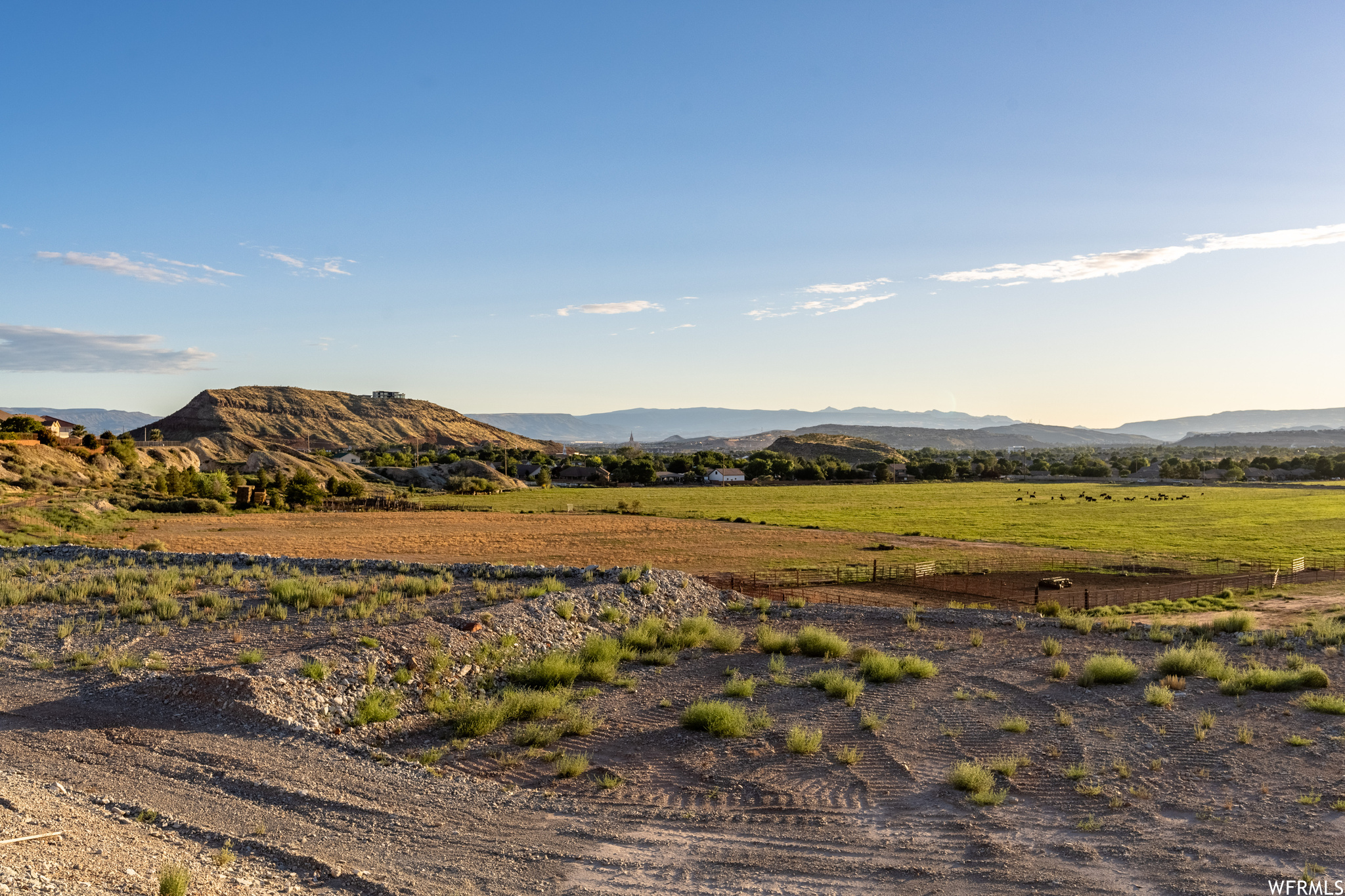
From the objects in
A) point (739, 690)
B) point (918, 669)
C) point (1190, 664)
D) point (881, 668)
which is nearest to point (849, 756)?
point (739, 690)

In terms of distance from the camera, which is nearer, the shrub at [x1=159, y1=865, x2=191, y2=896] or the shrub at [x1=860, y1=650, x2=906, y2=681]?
the shrub at [x1=159, y1=865, x2=191, y2=896]

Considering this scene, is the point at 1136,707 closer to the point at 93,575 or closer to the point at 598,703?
the point at 598,703

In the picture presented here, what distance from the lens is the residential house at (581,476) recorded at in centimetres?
12562

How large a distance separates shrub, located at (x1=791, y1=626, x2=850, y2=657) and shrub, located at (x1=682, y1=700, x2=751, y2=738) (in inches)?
201

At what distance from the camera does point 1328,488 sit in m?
107

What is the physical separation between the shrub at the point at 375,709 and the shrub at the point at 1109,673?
1241cm

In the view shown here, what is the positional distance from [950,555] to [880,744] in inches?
1309

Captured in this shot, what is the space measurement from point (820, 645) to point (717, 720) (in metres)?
5.93

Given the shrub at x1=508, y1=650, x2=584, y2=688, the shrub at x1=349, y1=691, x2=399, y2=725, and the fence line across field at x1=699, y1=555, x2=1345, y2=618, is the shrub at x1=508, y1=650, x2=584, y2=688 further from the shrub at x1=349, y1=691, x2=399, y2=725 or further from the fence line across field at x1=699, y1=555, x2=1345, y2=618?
the fence line across field at x1=699, y1=555, x2=1345, y2=618

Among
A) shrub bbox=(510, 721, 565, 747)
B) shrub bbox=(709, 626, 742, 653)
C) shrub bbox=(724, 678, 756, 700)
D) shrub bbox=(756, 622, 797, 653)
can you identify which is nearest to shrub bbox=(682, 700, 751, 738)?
shrub bbox=(724, 678, 756, 700)

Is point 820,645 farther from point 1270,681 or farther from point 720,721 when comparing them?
point 1270,681

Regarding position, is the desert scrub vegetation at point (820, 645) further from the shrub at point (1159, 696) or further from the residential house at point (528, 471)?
the residential house at point (528, 471)

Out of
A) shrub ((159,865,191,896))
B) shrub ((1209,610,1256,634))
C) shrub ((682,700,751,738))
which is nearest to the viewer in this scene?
shrub ((159,865,191,896))

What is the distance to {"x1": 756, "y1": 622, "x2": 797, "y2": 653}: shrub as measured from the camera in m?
18.6
